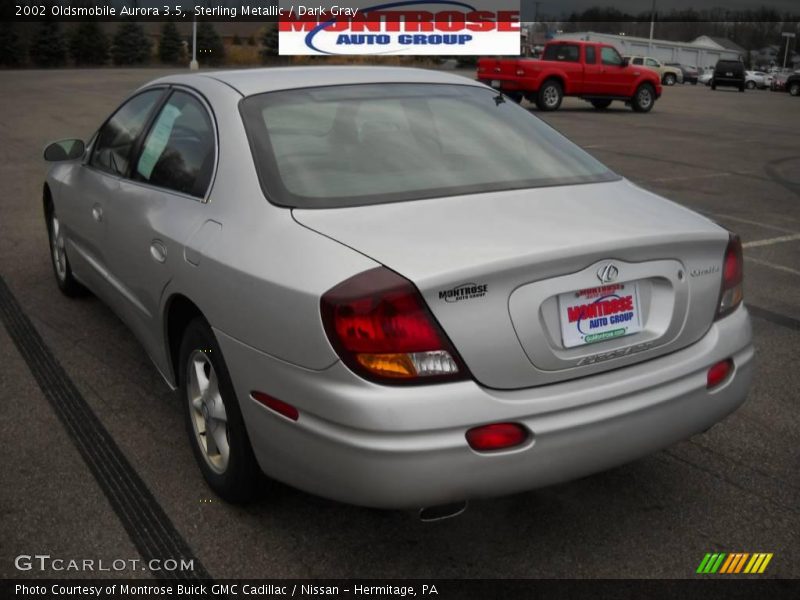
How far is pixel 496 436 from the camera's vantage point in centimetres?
243

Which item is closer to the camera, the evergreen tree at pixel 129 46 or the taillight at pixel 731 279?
the taillight at pixel 731 279

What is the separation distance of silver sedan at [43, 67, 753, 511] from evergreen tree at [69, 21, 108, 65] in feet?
173

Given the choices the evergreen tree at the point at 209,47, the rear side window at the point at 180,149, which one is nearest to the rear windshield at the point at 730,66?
the evergreen tree at the point at 209,47

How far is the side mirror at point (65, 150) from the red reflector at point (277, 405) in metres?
2.65

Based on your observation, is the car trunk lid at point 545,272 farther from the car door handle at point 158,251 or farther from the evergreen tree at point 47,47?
the evergreen tree at point 47,47

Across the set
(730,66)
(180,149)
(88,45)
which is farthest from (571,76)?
(88,45)

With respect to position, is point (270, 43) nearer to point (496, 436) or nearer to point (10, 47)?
point (10, 47)

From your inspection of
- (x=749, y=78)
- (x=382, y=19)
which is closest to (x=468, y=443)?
(x=382, y=19)

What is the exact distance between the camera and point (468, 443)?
7.86 feet

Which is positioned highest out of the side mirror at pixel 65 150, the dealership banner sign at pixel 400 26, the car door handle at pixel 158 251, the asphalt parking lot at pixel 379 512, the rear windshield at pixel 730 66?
the dealership banner sign at pixel 400 26

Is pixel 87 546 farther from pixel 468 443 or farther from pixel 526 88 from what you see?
pixel 526 88

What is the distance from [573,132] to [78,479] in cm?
1545

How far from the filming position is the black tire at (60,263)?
5.38 meters

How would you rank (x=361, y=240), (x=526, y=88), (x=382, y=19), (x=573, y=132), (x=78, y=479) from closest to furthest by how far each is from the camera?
(x=361, y=240) < (x=78, y=479) < (x=573, y=132) < (x=526, y=88) < (x=382, y=19)
